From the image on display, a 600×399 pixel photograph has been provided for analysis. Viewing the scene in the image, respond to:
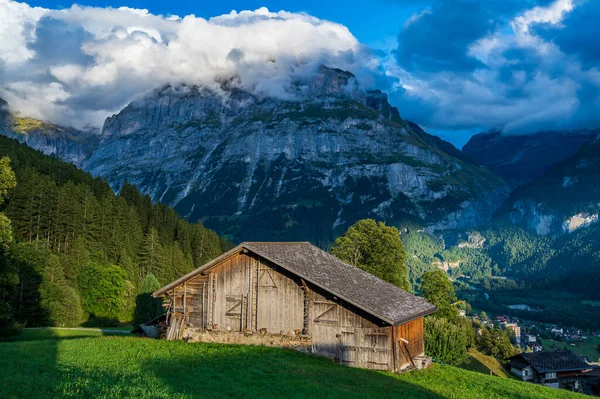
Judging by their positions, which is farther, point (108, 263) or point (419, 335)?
point (108, 263)

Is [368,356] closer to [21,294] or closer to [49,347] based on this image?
[49,347]

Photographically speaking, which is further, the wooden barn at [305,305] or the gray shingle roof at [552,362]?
the gray shingle roof at [552,362]

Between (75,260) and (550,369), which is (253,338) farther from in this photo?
(550,369)

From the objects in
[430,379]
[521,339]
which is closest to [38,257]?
A: [430,379]

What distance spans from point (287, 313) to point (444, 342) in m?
34.1

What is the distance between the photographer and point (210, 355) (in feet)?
103

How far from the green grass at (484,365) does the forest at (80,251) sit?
49.2 meters

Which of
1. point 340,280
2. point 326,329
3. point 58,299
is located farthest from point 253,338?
point 58,299

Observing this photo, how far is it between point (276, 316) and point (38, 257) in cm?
4451

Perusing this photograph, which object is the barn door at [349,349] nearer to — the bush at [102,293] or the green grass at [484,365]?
the green grass at [484,365]

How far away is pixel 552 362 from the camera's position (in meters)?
86.3

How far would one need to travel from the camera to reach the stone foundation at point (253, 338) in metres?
36.0

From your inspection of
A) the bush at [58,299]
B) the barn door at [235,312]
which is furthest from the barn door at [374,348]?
the bush at [58,299]

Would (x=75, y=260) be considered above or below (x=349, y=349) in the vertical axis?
above
